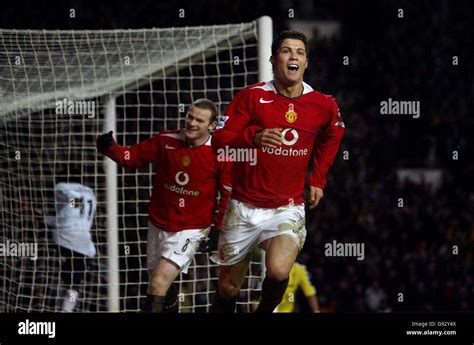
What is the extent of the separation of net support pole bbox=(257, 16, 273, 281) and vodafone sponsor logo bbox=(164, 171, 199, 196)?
715 mm

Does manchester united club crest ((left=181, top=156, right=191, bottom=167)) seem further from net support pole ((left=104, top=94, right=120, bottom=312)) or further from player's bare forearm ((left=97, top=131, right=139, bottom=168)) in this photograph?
net support pole ((left=104, top=94, right=120, bottom=312))

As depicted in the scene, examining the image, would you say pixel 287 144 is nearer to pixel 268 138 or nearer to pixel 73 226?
pixel 268 138

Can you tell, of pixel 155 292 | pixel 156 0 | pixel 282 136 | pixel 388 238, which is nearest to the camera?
pixel 282 136

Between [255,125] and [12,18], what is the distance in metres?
5.68

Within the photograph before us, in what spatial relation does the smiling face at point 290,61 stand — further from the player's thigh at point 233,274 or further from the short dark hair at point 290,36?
the player's thigh at point 233,274

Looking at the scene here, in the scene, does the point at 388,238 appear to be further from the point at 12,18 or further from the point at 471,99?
the point at 12,18

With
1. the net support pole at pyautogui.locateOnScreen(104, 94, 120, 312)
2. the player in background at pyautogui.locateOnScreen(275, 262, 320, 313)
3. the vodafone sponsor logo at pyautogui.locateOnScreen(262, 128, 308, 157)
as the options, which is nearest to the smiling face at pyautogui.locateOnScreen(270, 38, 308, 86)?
the vodafone sponsor logo at pyautogui.locateOnScreen(262, 128, 308, 157)

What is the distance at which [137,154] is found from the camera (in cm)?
576

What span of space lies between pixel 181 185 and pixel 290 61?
103cm

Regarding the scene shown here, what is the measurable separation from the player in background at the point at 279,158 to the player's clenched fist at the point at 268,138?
0.37ft

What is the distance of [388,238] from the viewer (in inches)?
364

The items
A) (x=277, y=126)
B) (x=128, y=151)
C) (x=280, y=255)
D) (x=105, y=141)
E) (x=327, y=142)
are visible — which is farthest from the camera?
(x=128, y=151)

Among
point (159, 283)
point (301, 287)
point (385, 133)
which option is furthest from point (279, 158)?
point (385, 133)

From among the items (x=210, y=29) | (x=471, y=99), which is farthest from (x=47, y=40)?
(x=471, y=99)
